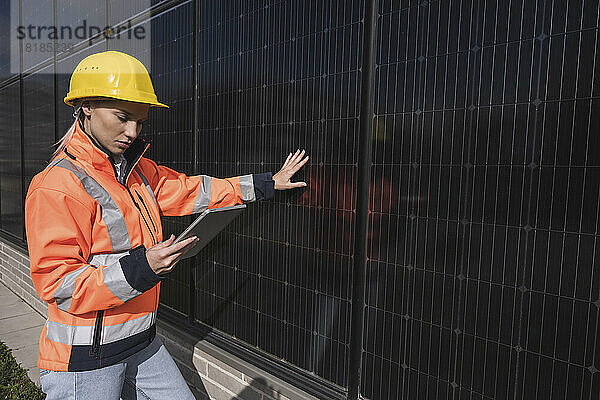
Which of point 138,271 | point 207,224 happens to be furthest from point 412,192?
point 138,271

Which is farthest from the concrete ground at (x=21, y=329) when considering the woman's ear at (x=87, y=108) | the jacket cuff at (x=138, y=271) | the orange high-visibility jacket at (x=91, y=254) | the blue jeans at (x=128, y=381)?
the woman's ear at (x=87, y=108)

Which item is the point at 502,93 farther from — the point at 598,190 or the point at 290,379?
the point at 290,379

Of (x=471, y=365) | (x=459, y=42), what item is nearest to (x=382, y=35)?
(x=459, y=42)

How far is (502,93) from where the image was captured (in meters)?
2.28

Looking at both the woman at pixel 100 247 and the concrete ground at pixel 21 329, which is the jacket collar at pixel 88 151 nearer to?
the woman at pixel 100 247

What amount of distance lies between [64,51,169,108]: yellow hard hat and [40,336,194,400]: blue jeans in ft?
5.63

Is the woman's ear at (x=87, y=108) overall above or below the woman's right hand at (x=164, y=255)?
above

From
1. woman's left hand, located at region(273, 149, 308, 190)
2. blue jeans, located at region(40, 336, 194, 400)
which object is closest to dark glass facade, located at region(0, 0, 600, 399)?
woman's left hand, located at region(273, 149, 308, 190)

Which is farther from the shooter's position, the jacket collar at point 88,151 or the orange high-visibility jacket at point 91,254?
the jacket collar at point 88,151

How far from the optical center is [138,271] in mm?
2387

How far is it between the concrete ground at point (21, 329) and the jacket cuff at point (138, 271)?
4.13 m

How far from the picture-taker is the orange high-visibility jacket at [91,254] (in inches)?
92.0

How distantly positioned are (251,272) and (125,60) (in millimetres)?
2079

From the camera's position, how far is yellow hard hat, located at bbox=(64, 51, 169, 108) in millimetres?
2582
